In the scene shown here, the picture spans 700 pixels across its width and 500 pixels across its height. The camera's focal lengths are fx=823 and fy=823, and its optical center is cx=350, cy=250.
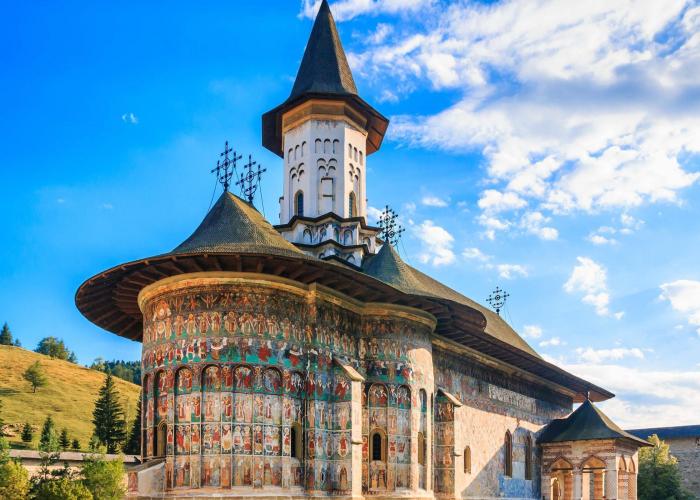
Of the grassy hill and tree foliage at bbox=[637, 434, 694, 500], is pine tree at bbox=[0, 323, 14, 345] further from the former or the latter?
tree foliage at bbox=[637, 434, 694, 500]

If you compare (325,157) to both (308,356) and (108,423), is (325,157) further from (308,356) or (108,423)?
(108,423)

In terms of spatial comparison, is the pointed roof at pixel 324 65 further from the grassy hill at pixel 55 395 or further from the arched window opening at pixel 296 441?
the grassy hill at pixel 55 395

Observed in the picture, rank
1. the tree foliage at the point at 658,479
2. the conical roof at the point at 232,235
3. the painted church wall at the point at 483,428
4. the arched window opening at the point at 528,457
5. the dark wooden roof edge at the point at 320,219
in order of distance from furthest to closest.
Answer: the tree foliage at the point at 658,479
the arched window opening at the point at 528,457
the dark wooden roof edge at the point at 320,219
the painted church wall at the point at 483,428
the conical roof at the point at 232,235

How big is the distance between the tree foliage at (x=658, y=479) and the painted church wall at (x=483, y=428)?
8.73 m

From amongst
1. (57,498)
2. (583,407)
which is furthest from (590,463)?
(57,498)

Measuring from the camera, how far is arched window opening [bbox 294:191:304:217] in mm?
29297

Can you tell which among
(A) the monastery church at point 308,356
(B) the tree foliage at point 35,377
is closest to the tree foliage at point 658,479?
(A) the monastery church at point 308,356

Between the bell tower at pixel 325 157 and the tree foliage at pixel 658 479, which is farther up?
the bell tower at pixel 325 157

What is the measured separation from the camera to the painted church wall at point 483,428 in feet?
79.4

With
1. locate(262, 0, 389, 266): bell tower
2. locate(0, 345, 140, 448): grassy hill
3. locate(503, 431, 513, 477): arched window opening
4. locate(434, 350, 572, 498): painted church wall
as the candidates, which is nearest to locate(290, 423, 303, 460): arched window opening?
locate(434, 350, 572, 498): painted church wall

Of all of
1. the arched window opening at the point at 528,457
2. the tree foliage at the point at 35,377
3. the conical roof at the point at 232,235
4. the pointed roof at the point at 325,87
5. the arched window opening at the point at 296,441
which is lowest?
the arched window opening at the point at 528,457

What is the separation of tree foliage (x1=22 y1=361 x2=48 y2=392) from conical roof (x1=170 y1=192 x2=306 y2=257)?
187 ft

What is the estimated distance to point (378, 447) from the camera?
21.8 metres

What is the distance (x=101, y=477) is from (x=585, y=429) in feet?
67.0
